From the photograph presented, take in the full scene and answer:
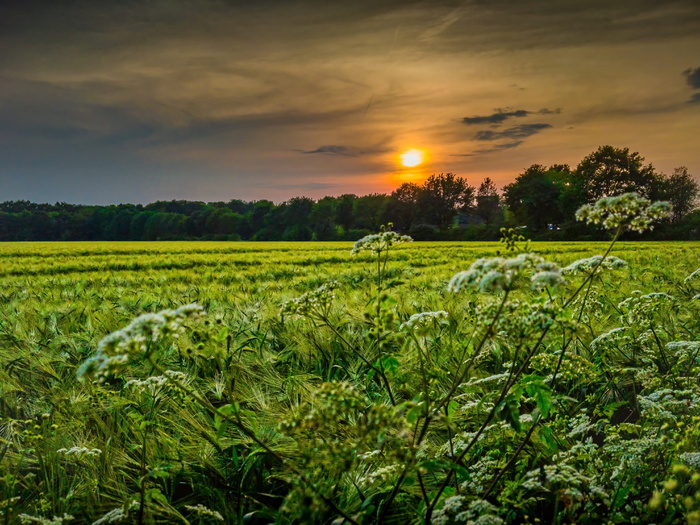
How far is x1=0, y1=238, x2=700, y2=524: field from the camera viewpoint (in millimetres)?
1399

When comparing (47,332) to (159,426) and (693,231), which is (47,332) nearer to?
(159,426)

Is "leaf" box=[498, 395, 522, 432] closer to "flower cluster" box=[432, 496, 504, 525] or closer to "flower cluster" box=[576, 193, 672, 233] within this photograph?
"flower cluster" box=[432, 496, 504, 525]

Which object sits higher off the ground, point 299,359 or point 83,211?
point 83,211

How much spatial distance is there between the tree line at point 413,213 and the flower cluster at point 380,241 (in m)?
63.2

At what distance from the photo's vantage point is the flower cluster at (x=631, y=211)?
1.70 m

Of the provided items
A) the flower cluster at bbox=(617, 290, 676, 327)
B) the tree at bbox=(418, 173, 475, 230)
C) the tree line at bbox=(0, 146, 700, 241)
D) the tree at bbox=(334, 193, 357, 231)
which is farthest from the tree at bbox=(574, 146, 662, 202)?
the flower cluster at bbox=(617, 290, 676, 327)

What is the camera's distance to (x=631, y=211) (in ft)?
5.70

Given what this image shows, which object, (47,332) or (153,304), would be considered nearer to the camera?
(47,332)

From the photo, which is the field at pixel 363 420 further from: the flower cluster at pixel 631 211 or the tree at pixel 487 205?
the tree at pixel 487 205

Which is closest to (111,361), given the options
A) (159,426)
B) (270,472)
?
(270,472)

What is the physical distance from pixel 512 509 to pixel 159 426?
1.88 m

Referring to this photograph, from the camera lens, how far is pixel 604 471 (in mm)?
1768

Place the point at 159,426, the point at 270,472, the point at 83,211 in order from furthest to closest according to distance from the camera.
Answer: the point at 83,211 < the point at 159,426 < the point at 270,472

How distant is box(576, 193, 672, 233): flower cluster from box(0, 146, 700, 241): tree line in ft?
209
